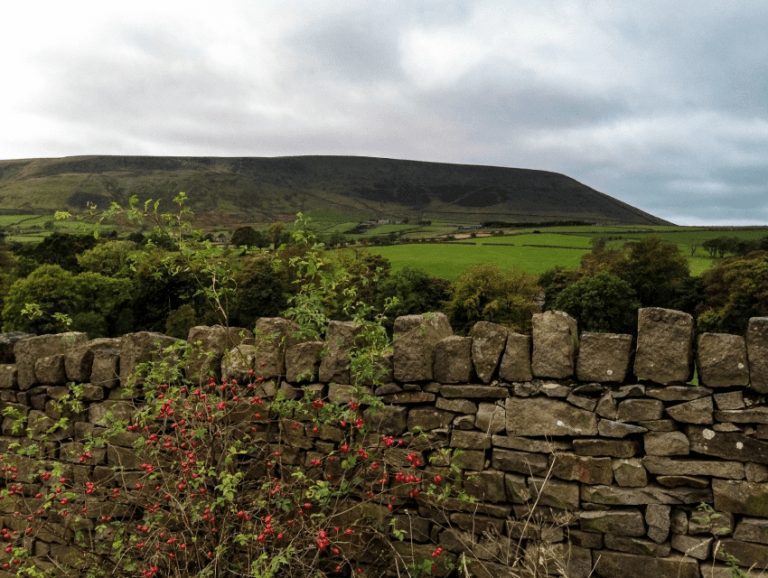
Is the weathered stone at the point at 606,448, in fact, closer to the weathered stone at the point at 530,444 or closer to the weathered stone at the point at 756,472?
the weathered stone at the point at 530,444

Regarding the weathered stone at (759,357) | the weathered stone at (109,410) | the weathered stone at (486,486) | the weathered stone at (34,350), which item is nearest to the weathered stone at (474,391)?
the weathered stone at (486,486)

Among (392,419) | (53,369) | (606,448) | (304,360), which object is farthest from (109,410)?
(606,448)

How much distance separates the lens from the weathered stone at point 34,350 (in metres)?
6.03

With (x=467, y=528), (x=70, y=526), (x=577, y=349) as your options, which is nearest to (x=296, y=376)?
(x=467, y=528)

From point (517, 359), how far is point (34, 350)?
487 cm

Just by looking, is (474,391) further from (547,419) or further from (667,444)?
(667,444)

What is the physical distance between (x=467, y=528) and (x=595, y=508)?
0.97 meters

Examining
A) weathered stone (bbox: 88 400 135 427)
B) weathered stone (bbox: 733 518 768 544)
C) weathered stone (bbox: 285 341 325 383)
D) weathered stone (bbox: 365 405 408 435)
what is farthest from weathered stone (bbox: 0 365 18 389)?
weathered stone (bbox: 733 518 768 544)

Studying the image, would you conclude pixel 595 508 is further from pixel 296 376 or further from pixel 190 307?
pixel 190 307

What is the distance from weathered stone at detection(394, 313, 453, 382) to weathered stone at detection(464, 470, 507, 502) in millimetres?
829

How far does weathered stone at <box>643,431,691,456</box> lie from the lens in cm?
395

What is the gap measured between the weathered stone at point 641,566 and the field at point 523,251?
182 ft

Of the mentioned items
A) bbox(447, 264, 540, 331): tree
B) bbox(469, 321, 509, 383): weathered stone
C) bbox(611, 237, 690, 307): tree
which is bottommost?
bbox(447, 264, 540, 331): tree

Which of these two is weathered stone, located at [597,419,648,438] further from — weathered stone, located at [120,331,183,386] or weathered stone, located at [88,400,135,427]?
weathered stone, located at [88,400,135,427]
